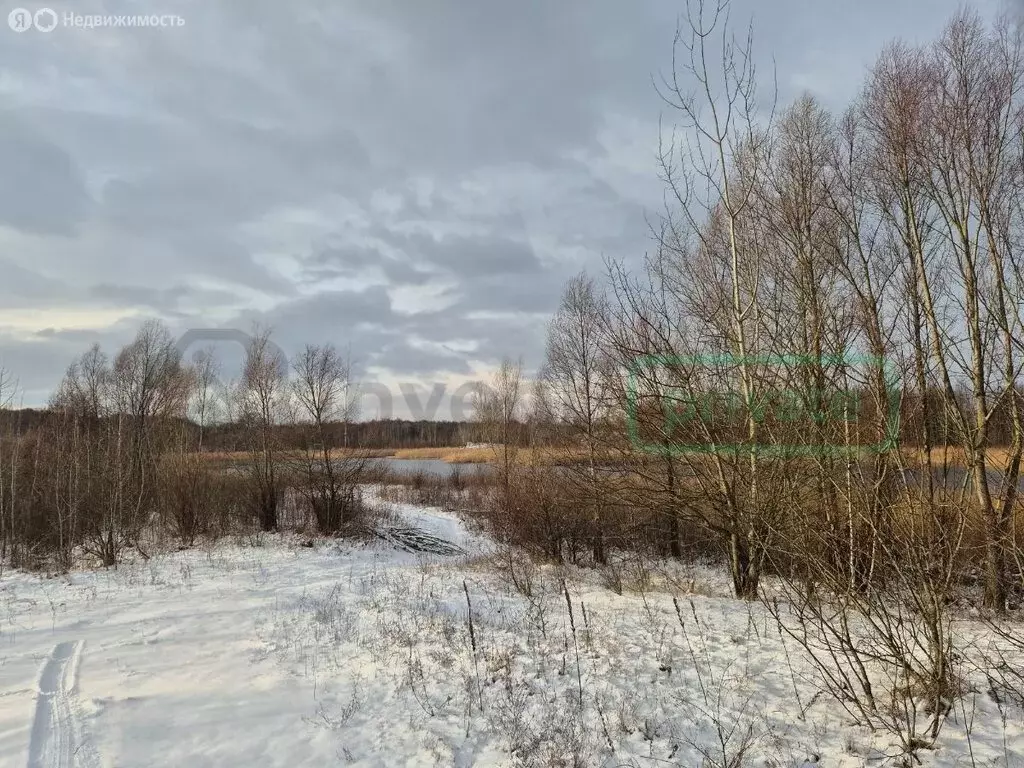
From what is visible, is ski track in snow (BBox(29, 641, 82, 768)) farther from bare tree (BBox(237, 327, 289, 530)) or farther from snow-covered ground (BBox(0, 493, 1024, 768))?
bare tree (BBox(237, 327, 289, 530))

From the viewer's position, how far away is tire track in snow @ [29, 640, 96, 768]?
360cm

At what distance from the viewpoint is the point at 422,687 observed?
4777mm

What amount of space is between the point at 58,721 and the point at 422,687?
2706 millimetres

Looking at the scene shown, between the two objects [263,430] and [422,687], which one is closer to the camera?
[422,687]

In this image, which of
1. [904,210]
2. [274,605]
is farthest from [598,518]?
[904,210]

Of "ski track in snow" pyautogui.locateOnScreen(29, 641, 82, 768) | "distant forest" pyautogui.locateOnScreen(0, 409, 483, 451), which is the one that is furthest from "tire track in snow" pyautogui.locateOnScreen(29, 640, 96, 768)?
"distant forest" pyautogui.locateOnScreen(0, 409, 483, 451)

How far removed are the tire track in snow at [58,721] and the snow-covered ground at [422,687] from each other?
0.02 m

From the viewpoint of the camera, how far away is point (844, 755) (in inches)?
134

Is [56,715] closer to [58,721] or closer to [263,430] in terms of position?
[58,721]

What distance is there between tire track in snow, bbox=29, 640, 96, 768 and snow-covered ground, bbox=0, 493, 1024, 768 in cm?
2

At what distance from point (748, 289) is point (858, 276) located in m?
2.38

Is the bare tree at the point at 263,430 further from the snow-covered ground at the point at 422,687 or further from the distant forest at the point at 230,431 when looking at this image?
the snow-covered ground at the point at 422,687

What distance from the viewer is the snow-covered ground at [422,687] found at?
3664 millimetres

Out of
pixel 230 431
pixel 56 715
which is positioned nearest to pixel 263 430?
pixel 230 431
